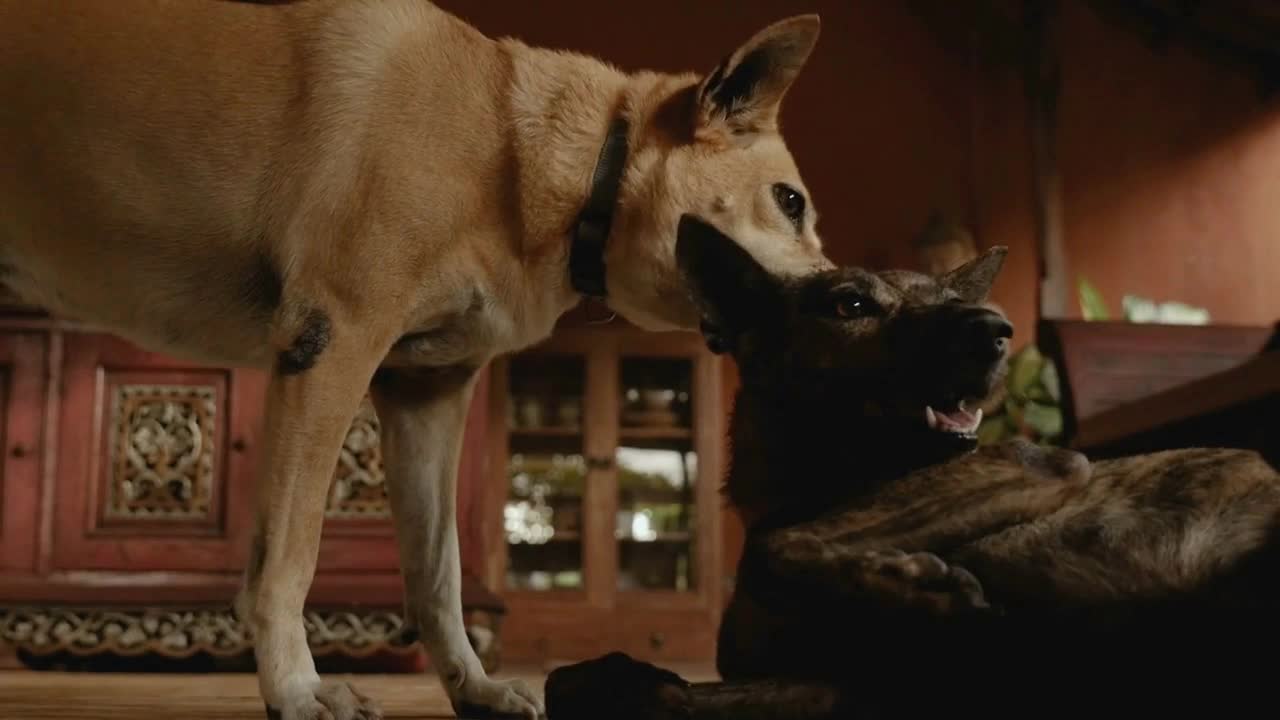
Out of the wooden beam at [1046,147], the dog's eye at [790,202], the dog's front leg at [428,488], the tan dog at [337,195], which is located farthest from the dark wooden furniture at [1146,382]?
the wooden beam at [1046,147]

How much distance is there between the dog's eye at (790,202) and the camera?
1.84 m

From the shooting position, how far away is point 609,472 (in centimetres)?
574

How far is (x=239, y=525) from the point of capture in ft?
12.9

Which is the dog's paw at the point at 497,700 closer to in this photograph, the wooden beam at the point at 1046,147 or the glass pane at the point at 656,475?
the glass pane at the point at 656,475

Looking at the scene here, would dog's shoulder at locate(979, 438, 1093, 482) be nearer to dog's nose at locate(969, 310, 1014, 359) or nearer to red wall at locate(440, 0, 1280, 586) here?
dog's nose at locate(969, 310, 1014, 359)

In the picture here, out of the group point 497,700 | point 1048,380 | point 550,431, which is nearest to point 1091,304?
point 1048,380

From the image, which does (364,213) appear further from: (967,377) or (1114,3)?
(1114,3)

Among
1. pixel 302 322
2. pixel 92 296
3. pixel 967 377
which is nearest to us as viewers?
pixel 967 377

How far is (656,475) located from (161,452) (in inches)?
93.3

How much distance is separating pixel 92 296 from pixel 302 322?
35cm

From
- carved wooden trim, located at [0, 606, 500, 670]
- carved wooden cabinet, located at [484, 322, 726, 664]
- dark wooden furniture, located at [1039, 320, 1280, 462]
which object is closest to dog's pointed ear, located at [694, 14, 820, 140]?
dark wooden furniture, located at [1039, 320, 1280, 462]

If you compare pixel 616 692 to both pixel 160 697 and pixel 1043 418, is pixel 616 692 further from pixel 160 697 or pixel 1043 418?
pixel 1043 418

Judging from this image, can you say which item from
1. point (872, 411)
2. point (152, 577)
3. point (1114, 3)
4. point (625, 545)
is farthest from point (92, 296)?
point (1114, 3)

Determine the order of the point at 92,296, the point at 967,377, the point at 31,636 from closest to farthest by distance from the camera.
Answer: the point at 967,377
the point at 92,296
the point at 31,636
